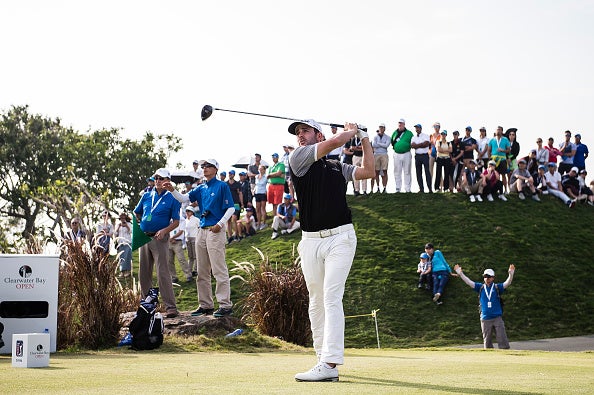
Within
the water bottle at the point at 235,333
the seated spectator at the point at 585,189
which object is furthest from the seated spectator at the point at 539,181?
the water bottle at the point at 235,333

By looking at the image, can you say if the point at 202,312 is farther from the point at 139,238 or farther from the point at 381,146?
the point at 381,146

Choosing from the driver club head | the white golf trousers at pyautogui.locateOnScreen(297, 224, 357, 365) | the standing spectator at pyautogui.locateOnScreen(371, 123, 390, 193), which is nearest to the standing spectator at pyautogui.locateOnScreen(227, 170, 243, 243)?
the standing spectator at pyautogui.locateOnScreen(371, 123, 390, 193)

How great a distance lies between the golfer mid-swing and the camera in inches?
332

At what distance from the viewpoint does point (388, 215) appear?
105 feet

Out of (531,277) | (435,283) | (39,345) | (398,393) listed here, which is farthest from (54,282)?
(531,277)

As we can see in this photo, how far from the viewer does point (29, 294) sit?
44.1ft

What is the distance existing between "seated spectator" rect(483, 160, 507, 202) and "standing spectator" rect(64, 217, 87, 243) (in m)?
17.1

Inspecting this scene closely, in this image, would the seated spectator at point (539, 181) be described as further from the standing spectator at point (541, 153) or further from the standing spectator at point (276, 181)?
the standing spectator at point (276, 181)

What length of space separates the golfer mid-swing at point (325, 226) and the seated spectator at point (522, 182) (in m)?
25.8

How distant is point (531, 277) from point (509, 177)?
7441 millimetres

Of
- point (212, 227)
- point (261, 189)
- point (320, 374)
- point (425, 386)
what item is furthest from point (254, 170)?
point (425, 386)

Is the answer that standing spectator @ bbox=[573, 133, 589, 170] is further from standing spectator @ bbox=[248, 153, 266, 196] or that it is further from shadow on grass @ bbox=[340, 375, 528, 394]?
shadow on grass @ bbox=[340, 375, 528, 394]

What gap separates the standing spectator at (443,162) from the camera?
3039 cm

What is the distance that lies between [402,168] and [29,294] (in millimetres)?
19834
